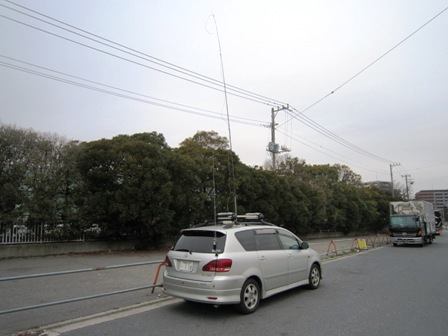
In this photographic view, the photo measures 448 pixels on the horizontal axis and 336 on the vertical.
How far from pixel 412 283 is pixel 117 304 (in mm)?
8011

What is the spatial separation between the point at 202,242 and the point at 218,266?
71 cm

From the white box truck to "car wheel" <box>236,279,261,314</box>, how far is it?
22.4m

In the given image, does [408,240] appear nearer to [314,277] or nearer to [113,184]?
[314,277]

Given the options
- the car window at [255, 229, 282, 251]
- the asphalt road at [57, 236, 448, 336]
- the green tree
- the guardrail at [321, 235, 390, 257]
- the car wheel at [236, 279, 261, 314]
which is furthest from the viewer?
the guardrail at [321, 235, 390, 257]

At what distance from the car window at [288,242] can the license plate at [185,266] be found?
2431 mm

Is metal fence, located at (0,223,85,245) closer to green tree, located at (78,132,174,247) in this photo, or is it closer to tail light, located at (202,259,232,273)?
green tree, located at (78,132,174,247)

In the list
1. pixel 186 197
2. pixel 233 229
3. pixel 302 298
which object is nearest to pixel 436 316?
pixel 302 298

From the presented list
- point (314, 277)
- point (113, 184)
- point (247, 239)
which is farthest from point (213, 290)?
point (113, 184)

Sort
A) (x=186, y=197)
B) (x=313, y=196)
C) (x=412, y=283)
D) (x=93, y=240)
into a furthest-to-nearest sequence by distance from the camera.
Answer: (x=313, y=196), (x=186, y=197), (x=93, y=240), (x=412, y=283)

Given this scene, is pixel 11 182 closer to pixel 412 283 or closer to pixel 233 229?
pixel 233 229

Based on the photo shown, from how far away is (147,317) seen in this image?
6.46m

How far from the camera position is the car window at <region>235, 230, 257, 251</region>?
22.8 ft

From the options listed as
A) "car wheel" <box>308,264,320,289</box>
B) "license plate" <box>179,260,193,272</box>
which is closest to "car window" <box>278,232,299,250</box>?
"car wheel" <box>308,264,320,289</box>

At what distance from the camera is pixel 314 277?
8.99 meters
